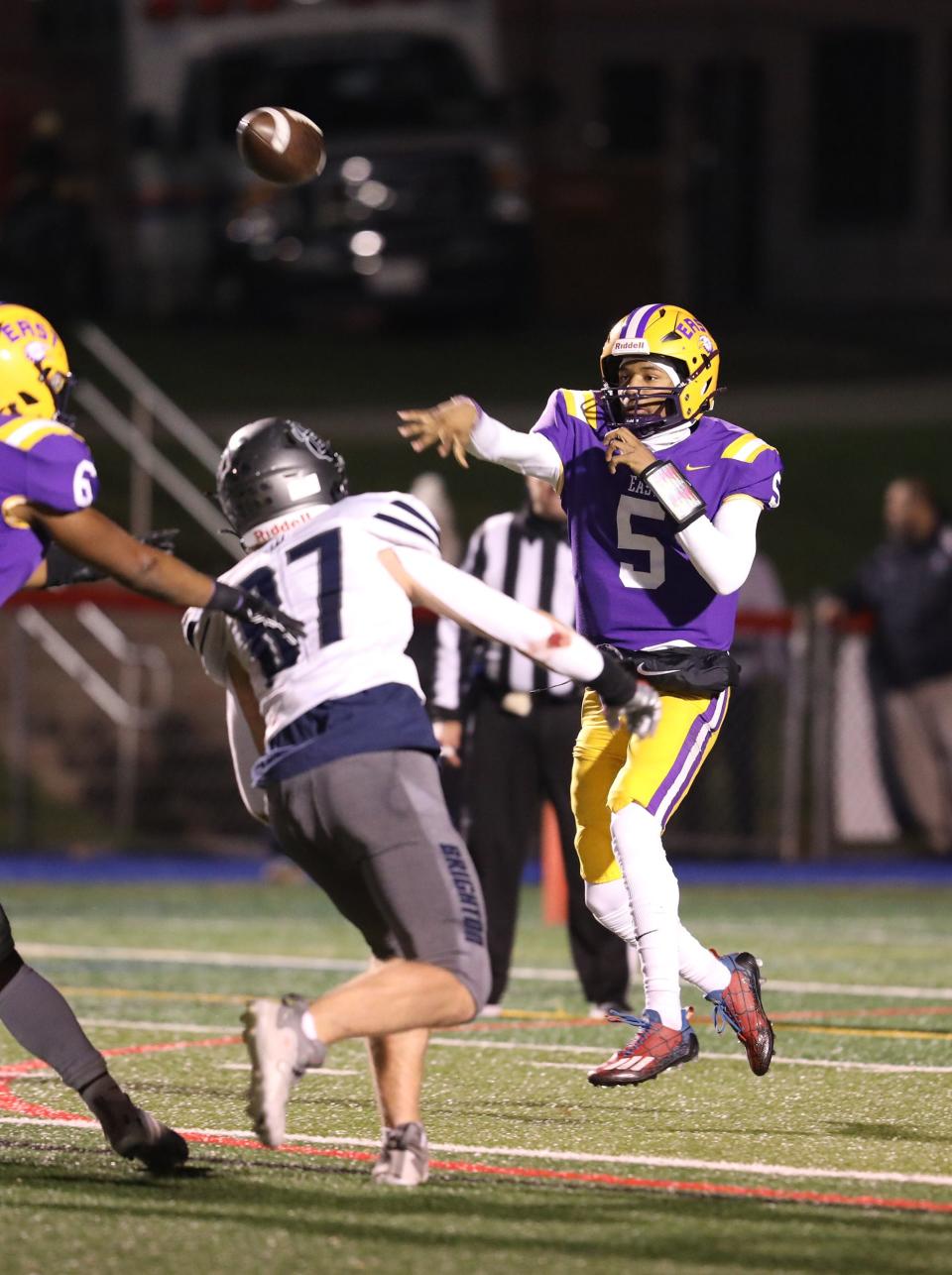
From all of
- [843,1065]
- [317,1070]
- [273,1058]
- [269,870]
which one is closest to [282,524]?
[273,1058]

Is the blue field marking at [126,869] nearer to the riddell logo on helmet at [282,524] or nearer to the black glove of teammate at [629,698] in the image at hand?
the riddell logo on helmet at [282,524]

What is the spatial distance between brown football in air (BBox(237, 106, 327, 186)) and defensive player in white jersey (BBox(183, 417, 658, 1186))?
1781 millimetres

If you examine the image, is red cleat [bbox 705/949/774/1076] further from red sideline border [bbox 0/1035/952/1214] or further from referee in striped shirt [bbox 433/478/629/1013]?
referee in striped shirt [bbox 433/478/629/1013]

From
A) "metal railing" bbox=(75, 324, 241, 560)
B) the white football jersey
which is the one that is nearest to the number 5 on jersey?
the white football jersey

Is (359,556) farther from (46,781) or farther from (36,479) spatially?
(46,781)

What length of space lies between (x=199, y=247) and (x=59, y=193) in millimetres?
3333

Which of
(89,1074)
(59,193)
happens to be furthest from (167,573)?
(59,193)

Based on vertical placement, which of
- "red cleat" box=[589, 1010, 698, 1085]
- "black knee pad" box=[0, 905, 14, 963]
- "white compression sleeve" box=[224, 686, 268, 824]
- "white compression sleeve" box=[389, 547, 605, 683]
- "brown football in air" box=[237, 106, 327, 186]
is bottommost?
"red cleat" box=[589, 1010, 698, 1085]

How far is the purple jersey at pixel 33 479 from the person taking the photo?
5.12 meters

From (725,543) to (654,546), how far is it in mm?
267

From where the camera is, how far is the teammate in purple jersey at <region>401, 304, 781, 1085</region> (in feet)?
19.7

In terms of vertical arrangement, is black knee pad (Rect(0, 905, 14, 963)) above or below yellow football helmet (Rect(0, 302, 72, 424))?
below

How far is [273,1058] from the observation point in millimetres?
4820

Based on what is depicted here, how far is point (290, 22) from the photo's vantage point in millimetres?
19938
